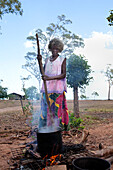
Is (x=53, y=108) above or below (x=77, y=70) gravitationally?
below

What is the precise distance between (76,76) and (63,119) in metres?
5.77

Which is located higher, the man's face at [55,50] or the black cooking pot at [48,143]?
the man's face at [55,50]

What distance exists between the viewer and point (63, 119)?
483 centimetres

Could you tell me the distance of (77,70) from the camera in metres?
10.3

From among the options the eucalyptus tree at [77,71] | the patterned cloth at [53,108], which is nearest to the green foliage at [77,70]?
the eucalyptus tree at [77,71]

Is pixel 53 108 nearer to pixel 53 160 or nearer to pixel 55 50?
pixel 55 50

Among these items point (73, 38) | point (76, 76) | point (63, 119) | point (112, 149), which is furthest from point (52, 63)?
point (73, 38)

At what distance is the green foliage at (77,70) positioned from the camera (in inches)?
403

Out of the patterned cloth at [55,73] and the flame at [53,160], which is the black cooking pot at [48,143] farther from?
the patterned cloth at [55,73]

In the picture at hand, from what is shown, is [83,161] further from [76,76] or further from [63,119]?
[76,76]

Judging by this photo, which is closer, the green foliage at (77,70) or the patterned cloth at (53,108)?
the patterned cloth at (53,108)

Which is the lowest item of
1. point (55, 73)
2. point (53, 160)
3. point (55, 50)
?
point (53, 160)

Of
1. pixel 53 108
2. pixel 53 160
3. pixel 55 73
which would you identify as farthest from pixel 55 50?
pixel 53 160

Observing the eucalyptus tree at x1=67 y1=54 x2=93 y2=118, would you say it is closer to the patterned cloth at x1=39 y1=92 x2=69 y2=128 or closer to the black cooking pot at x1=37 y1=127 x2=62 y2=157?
the patterned cloth at x1=39 y1=92 x2=69 y2=128
